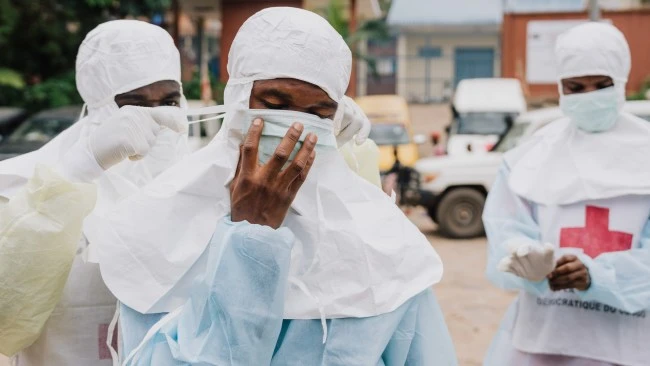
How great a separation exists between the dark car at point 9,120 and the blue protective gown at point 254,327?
44.5 feet

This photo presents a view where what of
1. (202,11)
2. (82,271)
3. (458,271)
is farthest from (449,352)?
(202,11)

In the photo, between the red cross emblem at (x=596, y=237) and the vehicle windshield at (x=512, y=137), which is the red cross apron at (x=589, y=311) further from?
the vehicle windshield at (x=512, y=137)

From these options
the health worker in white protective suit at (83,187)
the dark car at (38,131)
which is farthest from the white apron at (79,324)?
the dark car at (38,131)

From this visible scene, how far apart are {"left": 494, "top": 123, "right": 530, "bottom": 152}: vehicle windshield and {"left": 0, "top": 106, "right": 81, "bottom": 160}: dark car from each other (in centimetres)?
546

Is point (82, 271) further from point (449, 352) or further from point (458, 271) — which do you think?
point (458, 271)

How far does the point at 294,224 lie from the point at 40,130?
10.9 meters

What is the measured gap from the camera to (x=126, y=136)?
2494 mm

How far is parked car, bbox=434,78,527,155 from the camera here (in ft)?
53.5

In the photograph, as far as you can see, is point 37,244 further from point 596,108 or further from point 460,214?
point 460,214

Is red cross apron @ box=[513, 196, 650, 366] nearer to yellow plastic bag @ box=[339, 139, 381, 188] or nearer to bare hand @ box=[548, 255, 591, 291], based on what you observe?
bare hand @ box=[548, 255, 591, 291]

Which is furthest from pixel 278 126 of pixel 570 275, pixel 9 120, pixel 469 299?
pixel 9 120

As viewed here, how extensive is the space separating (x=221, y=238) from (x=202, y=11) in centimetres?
2572

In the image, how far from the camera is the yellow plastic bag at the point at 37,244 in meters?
2.33

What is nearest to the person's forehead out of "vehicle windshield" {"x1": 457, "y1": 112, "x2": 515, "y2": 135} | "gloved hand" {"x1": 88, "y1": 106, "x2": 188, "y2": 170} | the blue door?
"gloved hand" {"x1": 88, "y1": 106, "x2": 188, "y2": 170}
